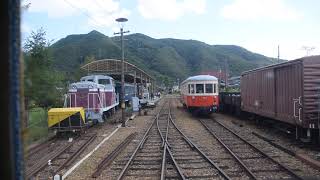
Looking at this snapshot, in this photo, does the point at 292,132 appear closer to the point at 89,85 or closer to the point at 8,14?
the point at 89,85

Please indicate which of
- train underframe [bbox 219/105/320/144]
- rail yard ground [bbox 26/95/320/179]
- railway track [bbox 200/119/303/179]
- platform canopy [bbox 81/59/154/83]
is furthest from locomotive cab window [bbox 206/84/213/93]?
platform canopy [bbox 81/59/154/83]

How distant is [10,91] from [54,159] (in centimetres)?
1349

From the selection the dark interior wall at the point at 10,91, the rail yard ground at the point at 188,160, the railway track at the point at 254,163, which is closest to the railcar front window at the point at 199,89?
the rail yard ground at the point at 188,160

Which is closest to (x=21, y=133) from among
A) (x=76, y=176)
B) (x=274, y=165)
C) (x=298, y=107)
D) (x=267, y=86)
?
(x=76, y=176)

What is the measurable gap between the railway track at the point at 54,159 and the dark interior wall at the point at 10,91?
31.9ft

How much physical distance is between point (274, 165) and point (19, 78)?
11.4m

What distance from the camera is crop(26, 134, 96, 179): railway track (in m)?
12.2

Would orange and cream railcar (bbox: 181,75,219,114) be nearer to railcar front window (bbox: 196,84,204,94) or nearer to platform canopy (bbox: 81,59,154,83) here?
railcar front window (bbox: 196,84,204,94)

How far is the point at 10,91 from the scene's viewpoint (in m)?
1.79

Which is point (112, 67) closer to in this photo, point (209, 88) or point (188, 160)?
point (209, 88)

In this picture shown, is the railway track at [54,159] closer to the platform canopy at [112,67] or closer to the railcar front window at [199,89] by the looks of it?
the railcar front window at [199,89]

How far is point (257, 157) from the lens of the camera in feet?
46.1

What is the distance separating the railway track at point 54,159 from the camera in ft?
39.9

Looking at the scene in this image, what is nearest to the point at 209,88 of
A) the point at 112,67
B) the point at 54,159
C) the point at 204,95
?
the point at 204,95
